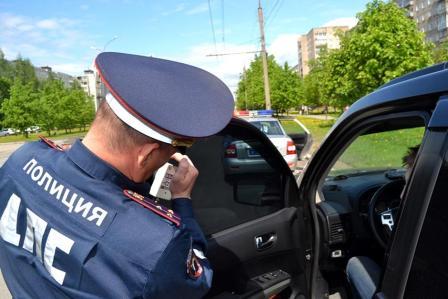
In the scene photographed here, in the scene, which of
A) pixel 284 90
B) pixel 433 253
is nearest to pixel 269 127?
pixel 433 253

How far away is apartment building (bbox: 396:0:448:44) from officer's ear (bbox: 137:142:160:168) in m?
80.8

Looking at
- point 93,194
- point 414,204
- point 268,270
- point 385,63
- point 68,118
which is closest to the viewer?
point 93,194

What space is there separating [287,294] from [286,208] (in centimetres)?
47

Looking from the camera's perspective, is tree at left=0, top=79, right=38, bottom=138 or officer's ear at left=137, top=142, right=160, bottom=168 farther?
tree at left=0, top=79, right=38, bottom=138

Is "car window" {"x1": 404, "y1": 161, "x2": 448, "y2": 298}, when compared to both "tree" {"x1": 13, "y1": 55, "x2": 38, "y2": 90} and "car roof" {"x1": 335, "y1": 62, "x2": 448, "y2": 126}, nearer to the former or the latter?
"car roof" {"x1": 335, "y1": 62, "x2": 448, "y2": 126}

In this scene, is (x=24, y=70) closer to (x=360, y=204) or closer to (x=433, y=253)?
(x=360, y=204)

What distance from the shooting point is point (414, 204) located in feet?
4.29

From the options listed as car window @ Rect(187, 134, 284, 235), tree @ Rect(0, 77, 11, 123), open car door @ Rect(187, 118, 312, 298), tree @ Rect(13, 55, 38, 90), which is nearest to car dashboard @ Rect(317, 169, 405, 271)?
open car door @ Rect(187, 118, 312, 298)

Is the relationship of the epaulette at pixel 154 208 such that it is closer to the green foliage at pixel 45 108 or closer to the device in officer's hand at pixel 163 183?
the device in officer's hand at pixel 163 183

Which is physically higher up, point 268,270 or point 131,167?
point 131,167

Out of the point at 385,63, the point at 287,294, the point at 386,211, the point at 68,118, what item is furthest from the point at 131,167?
the point at 68,118

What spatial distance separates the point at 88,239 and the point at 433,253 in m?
0.94

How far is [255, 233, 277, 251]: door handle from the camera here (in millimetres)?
2203

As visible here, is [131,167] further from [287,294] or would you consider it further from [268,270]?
[287,294]
